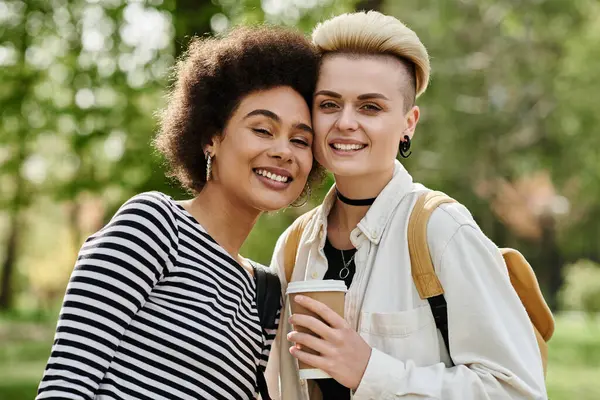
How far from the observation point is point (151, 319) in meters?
3.05

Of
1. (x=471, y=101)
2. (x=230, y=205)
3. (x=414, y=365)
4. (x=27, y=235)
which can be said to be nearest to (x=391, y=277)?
(x=414, y=365)

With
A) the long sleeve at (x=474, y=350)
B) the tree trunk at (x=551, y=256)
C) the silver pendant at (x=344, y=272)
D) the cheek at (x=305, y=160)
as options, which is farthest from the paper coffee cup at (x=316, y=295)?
the tree trunk at (x=551, y=256)

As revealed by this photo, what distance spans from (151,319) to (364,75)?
1294 millimetres

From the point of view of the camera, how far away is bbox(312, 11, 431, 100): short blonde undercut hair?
341 cm

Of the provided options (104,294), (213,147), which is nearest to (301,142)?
(213,147)

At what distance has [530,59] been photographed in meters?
31.5

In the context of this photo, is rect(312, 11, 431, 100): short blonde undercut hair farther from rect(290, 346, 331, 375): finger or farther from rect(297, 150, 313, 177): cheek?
rect(290, 346, 331, 375): finger

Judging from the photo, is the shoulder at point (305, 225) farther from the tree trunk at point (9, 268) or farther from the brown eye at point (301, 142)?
the tree trunk at point (9, 268)

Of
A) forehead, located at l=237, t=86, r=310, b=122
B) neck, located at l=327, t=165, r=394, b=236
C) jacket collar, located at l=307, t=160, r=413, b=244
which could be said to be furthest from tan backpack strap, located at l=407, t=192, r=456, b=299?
forehead, located at l=237, t=86, r=310, b=122

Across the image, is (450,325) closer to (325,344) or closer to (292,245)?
(325,344)

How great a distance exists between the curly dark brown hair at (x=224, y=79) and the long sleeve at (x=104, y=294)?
0.60 meters

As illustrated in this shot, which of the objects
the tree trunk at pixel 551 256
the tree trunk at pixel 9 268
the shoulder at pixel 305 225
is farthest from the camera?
the tree trunk at pixel 551 256

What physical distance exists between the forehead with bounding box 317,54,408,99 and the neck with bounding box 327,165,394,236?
1.15ft

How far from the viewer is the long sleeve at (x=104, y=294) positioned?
2826 millimetres
